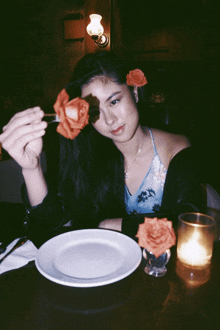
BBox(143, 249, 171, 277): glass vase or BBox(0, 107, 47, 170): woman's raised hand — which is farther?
BBox(0, 107, 47, 170): woman's raised hand

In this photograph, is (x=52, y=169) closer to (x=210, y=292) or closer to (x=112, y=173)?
(x=112, y=173)

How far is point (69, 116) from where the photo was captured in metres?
0.96

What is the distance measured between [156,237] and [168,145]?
4.32 ft

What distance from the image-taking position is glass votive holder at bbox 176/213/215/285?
842 millimetres

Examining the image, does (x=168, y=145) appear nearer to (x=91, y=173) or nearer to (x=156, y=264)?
(x=91, y=173)

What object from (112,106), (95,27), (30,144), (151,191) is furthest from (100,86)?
(95,27)

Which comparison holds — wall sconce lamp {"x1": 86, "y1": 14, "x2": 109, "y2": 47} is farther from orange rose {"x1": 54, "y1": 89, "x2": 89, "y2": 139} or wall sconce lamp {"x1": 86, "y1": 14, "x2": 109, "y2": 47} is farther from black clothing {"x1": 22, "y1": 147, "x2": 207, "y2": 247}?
orange rose {"x1": 54, "y1": 89, "x2": 89, "y2": 139}

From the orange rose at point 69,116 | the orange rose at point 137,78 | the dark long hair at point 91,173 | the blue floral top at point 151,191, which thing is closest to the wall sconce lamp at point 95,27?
the dark long hair at point 91,173

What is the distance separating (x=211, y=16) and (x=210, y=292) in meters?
5.59

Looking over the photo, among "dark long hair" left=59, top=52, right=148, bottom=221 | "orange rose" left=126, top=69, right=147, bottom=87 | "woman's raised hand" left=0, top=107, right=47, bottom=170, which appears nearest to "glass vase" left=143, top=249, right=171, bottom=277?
"woman's raised hand" left=0, top=107, right=47, bottom=170

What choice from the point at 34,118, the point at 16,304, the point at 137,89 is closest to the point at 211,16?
the point at 137,89

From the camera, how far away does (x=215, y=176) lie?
420 cm

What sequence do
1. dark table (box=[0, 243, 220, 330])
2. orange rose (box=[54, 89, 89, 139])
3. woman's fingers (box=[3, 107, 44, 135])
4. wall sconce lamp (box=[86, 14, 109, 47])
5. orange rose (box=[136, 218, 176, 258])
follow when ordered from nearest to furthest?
dark table (box=[0, 243, 220, 330])
orange rose (box=[136, 218, 176, 258])
orange rose (box=[54, 89, 89, 139])
woman's fingers (box=[3, 107, 44, 135])
wall sconce lamp (box=[86, 14, 109, 47])

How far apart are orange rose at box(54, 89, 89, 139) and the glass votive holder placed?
0.58 meters
